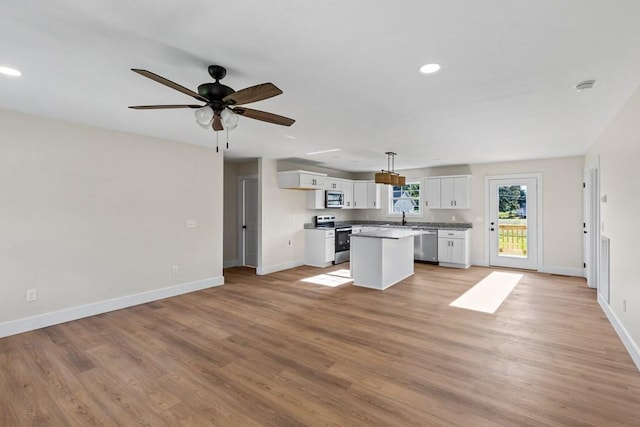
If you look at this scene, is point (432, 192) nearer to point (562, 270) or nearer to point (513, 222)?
point (513, 222)

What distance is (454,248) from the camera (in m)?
7.05

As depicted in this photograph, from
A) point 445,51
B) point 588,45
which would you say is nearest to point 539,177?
point 588,45

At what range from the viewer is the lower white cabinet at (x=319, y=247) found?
7.12 metres

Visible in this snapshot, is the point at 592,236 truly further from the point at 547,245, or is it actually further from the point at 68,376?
the point at 68,376

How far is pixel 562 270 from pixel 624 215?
3973 millimetres

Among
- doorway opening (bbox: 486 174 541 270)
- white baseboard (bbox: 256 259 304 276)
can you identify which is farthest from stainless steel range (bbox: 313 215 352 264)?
doorway opening (bbox: 486 174 541 270)

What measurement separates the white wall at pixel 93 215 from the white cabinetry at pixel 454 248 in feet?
17.1

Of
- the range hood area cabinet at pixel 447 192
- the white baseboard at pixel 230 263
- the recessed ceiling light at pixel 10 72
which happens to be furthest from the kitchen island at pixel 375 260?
the recessed ceiling light at pixel 10 72

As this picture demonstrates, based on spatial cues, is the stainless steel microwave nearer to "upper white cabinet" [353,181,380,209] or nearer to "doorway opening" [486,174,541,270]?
"upper white cabinet" [353,181,380,209]

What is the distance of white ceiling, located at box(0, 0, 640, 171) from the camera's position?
166 centimetres

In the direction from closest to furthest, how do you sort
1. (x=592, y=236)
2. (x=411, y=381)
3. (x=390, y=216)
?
(x=411, y=381) < (x=592, y=236) < (x=390, y=216)

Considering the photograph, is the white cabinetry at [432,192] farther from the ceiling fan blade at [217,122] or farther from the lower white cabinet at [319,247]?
the ceiling fan blade at [217,122]

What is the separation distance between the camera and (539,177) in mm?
6488

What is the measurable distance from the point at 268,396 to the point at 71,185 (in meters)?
3.58
